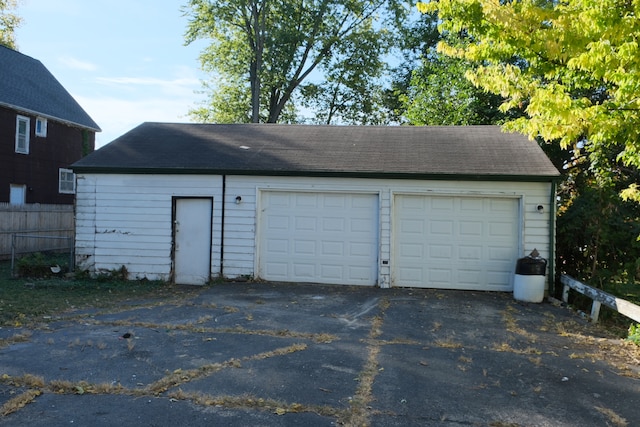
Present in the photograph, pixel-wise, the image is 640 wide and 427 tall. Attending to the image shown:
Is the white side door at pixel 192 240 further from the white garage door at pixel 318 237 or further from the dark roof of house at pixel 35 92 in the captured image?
the dark roof of house at pixel 35 92

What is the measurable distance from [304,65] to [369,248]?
22923 millimetres

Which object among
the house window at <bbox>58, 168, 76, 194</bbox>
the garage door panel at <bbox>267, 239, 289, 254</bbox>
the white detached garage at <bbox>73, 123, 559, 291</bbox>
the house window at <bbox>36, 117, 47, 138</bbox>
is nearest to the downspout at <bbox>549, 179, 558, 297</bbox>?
the white detached garage at <bbox>73, 123, 559, 291</bbox>

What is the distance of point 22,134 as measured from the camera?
68.8 feet

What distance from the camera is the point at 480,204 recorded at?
10625 mm

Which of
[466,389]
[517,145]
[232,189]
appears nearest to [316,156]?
[232,189]

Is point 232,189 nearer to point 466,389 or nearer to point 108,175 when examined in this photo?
point 108,175

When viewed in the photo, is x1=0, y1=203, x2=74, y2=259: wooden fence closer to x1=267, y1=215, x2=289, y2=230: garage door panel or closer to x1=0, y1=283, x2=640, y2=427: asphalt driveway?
x1=267, y1=215, x2=289, y2=230: garage door panel

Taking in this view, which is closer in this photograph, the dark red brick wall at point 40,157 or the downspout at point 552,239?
the downspout at point 552,239

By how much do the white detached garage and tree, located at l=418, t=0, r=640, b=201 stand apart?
2.67 meters

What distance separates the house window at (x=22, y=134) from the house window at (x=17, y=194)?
4.81 ft

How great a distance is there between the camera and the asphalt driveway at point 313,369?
407cm

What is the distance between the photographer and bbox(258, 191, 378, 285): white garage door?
35.9ft

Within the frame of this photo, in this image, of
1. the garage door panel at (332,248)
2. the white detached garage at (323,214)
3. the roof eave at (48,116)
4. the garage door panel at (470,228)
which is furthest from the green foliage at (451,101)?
A: the roof eave at (48,116)

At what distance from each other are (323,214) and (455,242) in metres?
2.89
